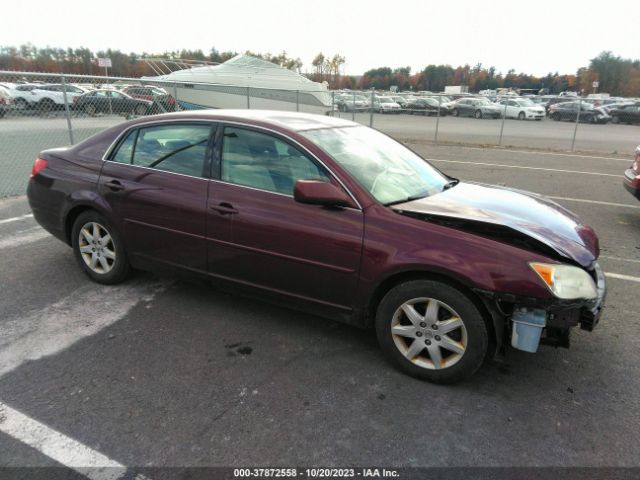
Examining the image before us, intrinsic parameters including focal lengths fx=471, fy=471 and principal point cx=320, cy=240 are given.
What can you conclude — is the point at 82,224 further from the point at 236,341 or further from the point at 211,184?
A: the point at 236,341

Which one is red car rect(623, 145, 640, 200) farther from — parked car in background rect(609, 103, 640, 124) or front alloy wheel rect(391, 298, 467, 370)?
parked car in background rect(609, 103, 640, 124)

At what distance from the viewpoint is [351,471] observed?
228 cm

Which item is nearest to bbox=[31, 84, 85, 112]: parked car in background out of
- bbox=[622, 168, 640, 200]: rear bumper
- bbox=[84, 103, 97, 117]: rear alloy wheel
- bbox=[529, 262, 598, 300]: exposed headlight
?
bbox=[84, 103, 97, 117]: rear alloy wheel

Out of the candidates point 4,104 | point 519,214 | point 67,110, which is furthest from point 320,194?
point 4,104

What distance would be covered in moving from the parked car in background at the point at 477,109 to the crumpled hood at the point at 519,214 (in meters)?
31.4

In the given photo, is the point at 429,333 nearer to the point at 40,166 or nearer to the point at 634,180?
the point at 40,166

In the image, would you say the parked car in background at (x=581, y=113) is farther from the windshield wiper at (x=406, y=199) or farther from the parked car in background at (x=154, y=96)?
the windshield wiper at (x=406, y=199)

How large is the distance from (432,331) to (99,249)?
3.04 metres

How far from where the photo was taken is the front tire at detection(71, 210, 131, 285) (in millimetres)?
4148

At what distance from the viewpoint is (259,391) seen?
9.38 feet

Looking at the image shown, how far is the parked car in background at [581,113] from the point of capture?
98.8 ft

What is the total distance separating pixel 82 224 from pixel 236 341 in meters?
1.98

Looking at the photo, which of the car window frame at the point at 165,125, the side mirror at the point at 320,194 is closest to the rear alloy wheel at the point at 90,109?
the car window frame at the point at 165,125

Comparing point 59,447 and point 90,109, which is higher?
point 90,109
